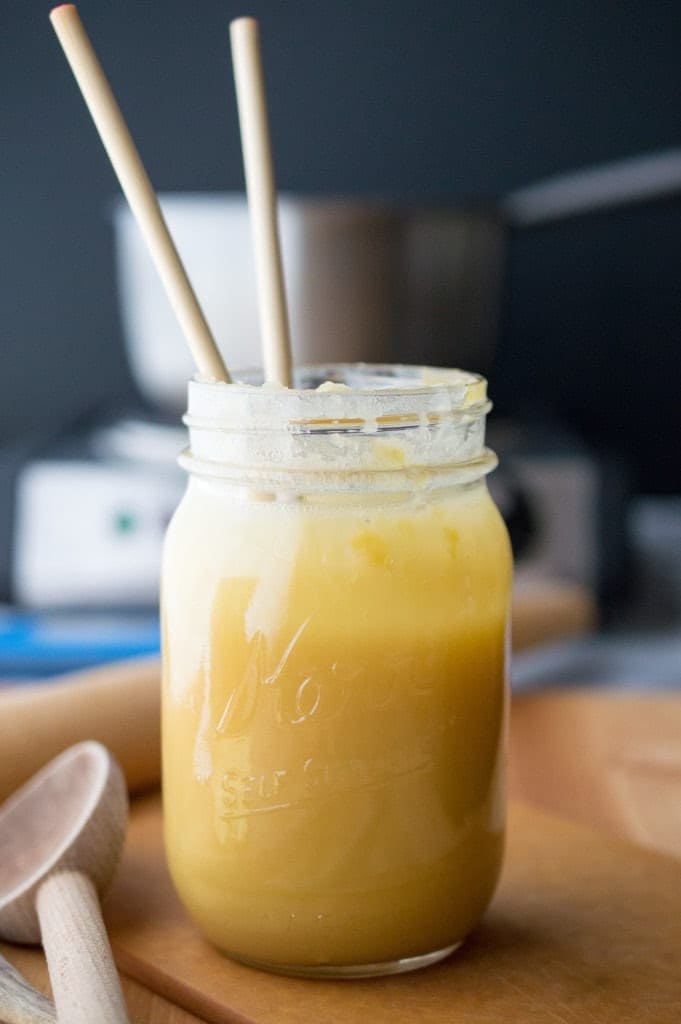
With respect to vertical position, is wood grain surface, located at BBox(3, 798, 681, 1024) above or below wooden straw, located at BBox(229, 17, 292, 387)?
below

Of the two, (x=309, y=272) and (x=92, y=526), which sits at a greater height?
(x=309, y=272)

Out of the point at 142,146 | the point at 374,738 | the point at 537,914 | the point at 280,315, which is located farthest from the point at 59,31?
the point at 142,146

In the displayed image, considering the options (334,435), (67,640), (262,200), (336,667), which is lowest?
(67,640)

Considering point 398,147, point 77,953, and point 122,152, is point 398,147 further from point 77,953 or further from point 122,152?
point 77,953

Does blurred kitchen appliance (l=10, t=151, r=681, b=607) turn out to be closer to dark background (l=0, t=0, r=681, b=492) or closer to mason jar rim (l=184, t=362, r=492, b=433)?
dark background (l=0, t=0, r=681, b=492)

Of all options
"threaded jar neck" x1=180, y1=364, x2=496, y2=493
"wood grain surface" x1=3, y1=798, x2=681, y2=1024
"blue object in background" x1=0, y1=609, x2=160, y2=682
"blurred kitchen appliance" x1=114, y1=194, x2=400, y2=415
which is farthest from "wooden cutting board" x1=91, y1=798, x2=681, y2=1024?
"blurred kitchen appliance" x1=114, y1=194, x2=400, y2=415

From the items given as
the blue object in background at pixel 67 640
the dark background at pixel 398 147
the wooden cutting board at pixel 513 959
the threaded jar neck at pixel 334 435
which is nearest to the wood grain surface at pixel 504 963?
the wooden cutting board at pixel 513 959

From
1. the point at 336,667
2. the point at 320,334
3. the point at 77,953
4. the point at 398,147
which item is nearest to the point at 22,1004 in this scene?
the point at 77,953
